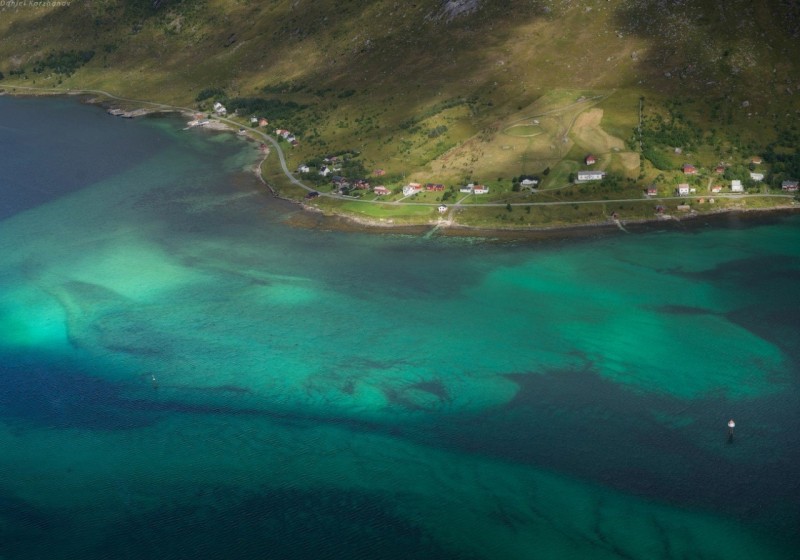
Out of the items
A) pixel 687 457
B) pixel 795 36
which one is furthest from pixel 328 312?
pixel 795 36

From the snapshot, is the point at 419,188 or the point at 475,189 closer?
the point at 475,189

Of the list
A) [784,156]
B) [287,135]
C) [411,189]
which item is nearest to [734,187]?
[784,156]

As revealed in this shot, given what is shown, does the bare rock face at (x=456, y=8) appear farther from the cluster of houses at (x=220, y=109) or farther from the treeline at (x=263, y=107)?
the cluster of houses at (x=220, y=109)

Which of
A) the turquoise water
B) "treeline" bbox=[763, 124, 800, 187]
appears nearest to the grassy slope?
"treeline" bbox=[763, 124, 800, 187]

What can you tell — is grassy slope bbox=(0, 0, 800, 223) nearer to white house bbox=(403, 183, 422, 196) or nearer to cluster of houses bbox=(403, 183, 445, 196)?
cluster of houses bbox=(403, 183, 445, 196)

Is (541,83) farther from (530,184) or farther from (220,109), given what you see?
(220,109)

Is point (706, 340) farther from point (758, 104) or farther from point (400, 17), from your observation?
point (400, 17)

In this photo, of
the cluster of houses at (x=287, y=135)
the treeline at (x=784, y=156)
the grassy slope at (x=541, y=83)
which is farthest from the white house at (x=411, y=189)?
the treeline at (x=784, y=156)
